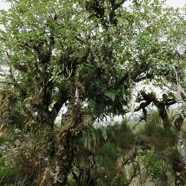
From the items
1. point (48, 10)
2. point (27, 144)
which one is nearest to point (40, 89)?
point (27, 144)

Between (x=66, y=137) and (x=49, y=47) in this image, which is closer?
(x=66, y=137)

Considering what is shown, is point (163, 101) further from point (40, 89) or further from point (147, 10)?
point (40, 89)

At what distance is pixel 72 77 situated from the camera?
282 inches

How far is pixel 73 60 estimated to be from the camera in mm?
7148

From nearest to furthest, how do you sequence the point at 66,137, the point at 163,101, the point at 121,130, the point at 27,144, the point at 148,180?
the point at 66,137
the point at 27,144
the point at 148,180
the point at 163,101
the point at 121,130

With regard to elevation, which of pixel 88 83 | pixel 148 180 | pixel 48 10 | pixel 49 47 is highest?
pixel 48 10

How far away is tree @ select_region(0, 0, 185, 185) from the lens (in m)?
6.43

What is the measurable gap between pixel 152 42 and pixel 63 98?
304cm

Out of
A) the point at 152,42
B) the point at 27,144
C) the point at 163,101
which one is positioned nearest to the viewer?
the point at 27,144

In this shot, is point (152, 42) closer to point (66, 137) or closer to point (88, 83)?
point (88, 83)

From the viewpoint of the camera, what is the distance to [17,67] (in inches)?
288

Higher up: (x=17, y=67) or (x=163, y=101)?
(x=17, y=67)

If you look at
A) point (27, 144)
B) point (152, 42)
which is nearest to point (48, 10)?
point (152, 42)

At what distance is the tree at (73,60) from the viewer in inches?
253
